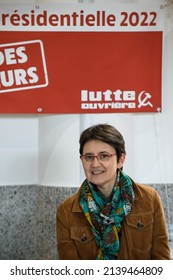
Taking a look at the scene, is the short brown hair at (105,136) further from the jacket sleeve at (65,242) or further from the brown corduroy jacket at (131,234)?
the jacket sleeve at (65,242)

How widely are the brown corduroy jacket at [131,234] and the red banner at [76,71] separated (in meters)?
0.47

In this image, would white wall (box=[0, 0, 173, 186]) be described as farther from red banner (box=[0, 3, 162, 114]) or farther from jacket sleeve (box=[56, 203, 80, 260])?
jacket sleeve (box=[56, 203, 80, 260])

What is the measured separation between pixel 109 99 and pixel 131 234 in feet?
1.94

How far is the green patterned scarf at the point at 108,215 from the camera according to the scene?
1.44 metres

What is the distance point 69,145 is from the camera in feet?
6.23

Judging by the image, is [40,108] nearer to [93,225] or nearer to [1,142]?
[1,142]

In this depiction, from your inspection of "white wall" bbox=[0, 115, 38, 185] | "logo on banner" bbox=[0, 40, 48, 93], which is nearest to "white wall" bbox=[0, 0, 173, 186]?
"white wall" bbox=[0, 115, 38, 185]

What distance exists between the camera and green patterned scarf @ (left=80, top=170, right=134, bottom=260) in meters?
1.44

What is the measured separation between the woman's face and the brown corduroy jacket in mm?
104

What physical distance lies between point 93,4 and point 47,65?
0.31 m

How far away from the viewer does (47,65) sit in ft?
5.83

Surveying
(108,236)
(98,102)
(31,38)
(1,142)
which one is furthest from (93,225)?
(31,38)

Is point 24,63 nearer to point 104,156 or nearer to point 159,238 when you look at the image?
point 104,156

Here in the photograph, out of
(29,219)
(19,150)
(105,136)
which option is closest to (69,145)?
(19,150)
